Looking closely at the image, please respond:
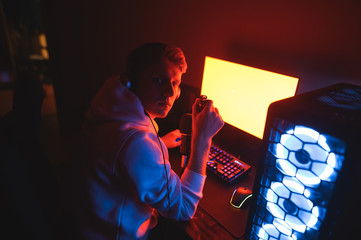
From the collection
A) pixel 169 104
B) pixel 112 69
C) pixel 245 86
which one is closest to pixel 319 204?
pixel 169 104

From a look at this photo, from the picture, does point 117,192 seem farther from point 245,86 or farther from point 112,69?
point 112,69

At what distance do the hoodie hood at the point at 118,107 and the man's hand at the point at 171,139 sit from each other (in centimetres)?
40

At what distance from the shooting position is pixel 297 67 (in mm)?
1011

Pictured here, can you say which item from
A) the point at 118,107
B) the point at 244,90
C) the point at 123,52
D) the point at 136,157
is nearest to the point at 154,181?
the point at 136,157

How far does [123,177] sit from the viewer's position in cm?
70

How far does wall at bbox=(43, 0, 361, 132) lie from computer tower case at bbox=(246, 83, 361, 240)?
382 mm

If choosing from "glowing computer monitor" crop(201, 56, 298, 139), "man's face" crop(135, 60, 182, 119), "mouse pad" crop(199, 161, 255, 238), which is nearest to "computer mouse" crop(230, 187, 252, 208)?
"mouse pad" crop(199, 161, 255, 238)

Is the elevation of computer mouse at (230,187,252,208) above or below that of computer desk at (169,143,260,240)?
above

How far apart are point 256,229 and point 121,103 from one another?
56 cm

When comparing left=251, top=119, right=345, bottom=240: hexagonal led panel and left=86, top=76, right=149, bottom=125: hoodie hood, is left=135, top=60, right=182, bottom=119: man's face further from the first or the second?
left=251, top=119, right=345, bottom=240: hexagonal led panel

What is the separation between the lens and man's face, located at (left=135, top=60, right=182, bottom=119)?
0.81 meters

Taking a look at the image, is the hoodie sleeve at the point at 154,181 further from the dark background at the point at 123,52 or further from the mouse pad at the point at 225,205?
the dark background at the point at 123,52

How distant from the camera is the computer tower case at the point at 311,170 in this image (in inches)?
16.9

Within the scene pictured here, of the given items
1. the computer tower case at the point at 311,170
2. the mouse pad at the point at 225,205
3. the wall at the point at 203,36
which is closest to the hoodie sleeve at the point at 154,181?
the mouse pad at the point at 225,205
